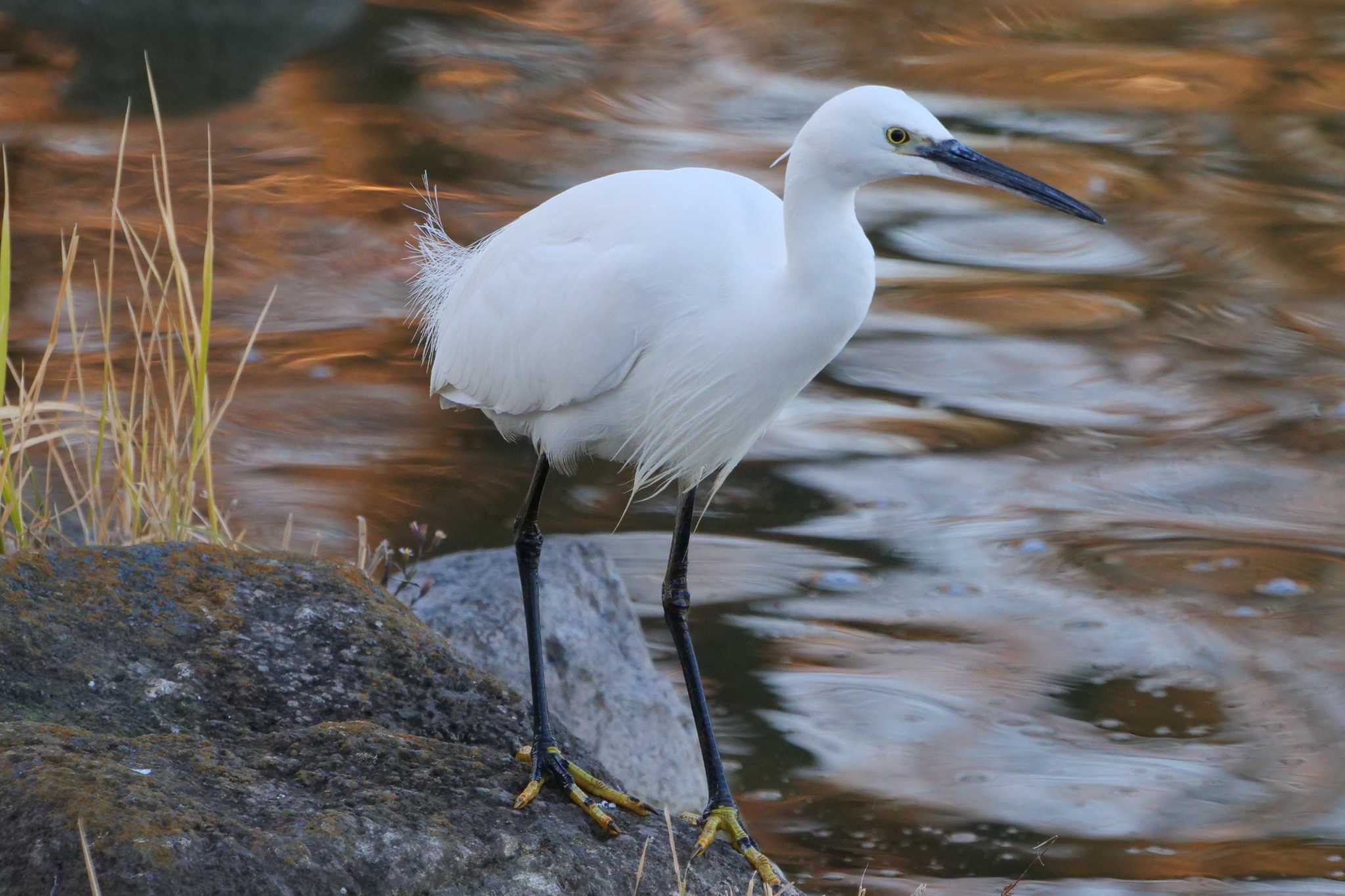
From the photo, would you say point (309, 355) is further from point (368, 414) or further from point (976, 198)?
point (976, 198)

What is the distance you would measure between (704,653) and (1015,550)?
1.35 metres

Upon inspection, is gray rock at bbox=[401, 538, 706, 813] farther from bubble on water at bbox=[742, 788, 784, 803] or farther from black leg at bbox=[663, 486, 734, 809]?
Answer: black leg at bbox=[663, 486, 734, 809]

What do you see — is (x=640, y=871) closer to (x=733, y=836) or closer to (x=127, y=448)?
(x=733, y=836)

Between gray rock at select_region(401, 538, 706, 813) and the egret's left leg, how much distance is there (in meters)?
0.77

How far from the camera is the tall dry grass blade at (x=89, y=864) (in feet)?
6.56

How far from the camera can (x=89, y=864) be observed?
2.01 metres

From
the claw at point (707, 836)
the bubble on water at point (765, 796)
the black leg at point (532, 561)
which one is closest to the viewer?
the claw at point (707, 836)

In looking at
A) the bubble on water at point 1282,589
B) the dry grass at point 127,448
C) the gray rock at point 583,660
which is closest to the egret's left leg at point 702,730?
the gray rock at point 583,660

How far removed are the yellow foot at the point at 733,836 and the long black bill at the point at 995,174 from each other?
123 cm

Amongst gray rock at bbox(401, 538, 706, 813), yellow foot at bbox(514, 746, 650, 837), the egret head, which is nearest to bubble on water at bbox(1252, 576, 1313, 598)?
gray rock at bbox(401, 538, 706, 813)

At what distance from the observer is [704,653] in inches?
190

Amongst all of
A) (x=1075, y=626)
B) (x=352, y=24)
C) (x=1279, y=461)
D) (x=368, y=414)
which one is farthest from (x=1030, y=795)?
(x=352, y=24)

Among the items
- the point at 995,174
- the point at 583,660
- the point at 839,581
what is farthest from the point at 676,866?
the point at 839,581

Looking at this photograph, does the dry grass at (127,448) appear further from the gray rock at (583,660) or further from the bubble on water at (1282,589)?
the bubble on water at (1282,589)
